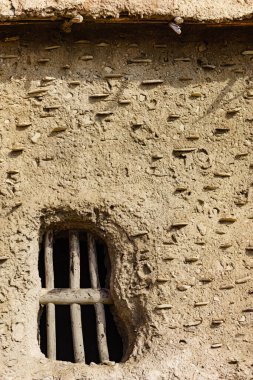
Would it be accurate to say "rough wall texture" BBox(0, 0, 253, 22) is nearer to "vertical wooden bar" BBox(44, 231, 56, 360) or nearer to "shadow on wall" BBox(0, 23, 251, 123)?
"shadow on wall" BBox(0, 23, 251, 123)

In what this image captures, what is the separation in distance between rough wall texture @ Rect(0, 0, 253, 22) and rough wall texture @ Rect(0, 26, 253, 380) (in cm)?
19

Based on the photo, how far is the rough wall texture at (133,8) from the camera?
414 cm

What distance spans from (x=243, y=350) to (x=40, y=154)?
1.30 metres

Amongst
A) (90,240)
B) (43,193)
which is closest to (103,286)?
(90,240)

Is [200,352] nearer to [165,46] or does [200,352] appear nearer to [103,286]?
[103,286]

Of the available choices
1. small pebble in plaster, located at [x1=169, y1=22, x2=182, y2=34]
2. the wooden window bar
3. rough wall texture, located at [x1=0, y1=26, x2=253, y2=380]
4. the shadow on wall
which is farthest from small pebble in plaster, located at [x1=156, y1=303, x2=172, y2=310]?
small pebble in plaster, located at [x1=169, y1=22, x2=182, y2=34]

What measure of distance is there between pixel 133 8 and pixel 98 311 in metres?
1.41

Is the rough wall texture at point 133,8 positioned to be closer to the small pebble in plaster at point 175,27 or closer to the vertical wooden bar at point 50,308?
the small pebble in plaster at point 175,27

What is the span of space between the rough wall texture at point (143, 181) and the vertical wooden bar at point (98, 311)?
9cm

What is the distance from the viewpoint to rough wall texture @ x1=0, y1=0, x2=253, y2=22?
13.6 feet

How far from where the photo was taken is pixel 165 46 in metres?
4.41

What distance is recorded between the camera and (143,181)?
4.30 metres

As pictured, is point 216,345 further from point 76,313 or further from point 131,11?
Answer: point 131,11

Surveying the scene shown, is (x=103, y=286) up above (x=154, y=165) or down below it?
below
